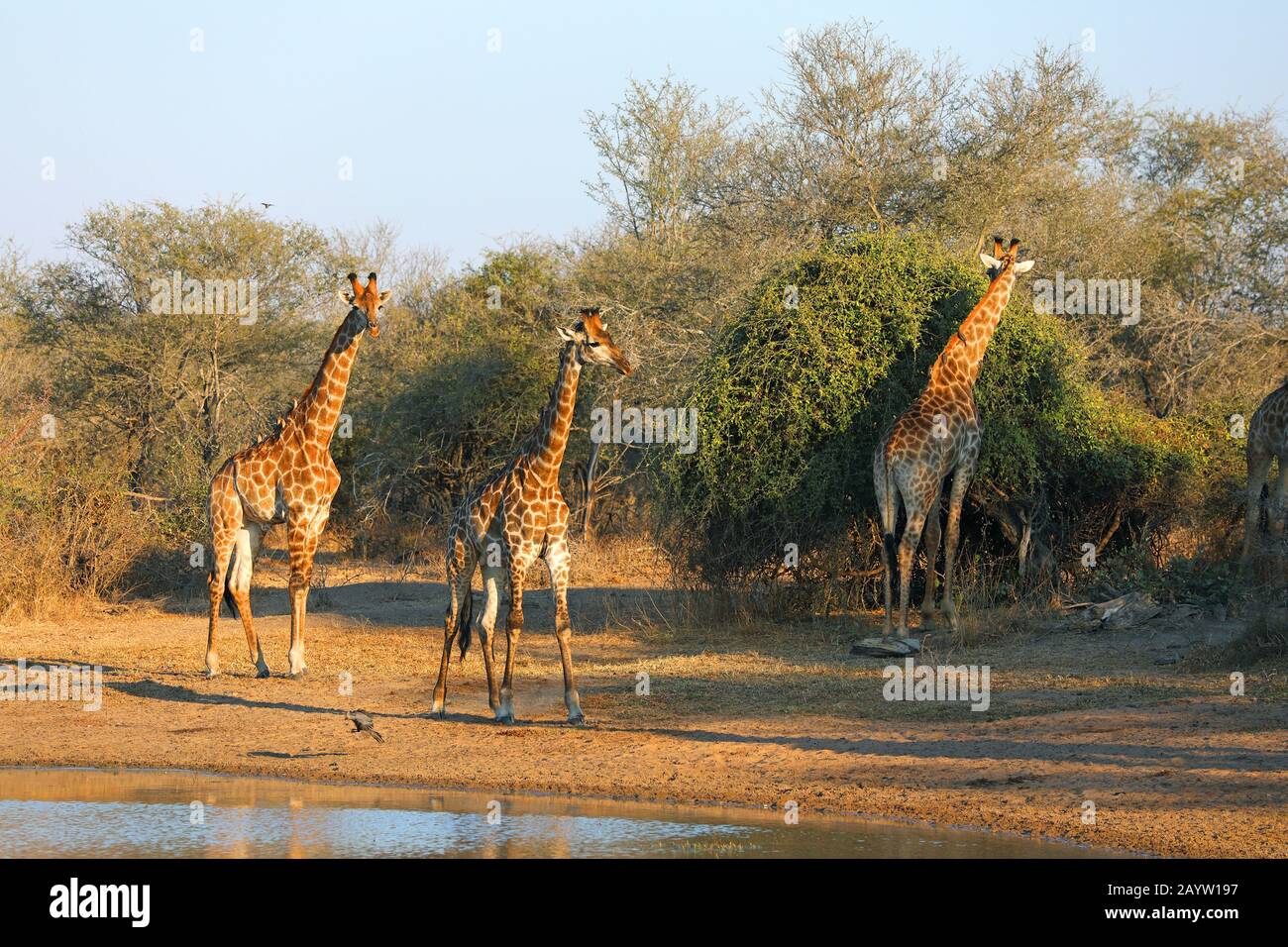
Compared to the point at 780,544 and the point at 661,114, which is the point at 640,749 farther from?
the point at 661,114

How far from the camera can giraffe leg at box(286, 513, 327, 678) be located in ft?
43.7

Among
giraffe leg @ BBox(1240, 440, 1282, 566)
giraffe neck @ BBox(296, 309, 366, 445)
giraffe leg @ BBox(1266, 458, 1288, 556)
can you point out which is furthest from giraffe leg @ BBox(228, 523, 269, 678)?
giraffe leg @ BBox(1266, 458, 1288, 556)

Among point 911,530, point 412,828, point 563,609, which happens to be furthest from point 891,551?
point 412,828

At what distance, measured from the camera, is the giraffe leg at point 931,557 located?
14633 millimetres

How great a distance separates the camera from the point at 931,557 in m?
14.8

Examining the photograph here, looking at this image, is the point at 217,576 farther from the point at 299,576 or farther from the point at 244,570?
the point at 299,576

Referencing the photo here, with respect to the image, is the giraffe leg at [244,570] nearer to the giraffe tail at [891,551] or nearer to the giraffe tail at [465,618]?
the giraffe tail at [465,618]

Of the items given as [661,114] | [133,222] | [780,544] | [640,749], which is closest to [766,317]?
[780,544]

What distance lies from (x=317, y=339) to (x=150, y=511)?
634 cm

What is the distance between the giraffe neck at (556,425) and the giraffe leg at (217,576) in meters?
3.96

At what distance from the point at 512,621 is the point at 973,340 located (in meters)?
6.47

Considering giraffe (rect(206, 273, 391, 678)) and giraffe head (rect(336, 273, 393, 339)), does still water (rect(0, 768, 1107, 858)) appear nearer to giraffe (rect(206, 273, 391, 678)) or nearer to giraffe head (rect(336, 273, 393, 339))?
giraffe (rect(206, 273, 391, 678))
